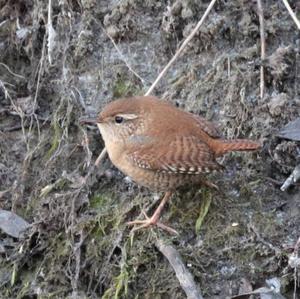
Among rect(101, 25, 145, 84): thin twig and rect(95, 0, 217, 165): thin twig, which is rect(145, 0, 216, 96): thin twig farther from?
rect(101, 25, 145, 84): thin twig

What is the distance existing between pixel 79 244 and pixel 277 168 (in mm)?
1263

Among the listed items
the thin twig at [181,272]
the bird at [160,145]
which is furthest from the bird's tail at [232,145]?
the thin twig at [181,272]

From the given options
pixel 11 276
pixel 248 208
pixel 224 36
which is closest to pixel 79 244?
pixel 11 276

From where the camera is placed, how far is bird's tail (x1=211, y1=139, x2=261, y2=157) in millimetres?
4215

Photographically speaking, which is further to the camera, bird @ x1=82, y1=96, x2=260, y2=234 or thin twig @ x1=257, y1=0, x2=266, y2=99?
thin twig @ x1=257, y1=0, x2=266, y2=99

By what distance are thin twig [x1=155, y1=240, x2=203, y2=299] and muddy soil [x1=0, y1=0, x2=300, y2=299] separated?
0.32 ft

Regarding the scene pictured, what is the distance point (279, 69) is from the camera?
488 centimetres

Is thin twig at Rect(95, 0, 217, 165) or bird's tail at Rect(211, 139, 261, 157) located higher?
thin twig at Rect(95, 0, 217, 165)

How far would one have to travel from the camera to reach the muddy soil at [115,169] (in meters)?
4.24

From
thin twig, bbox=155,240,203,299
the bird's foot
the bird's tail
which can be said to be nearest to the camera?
thin twig, bbox=155,240,203,299

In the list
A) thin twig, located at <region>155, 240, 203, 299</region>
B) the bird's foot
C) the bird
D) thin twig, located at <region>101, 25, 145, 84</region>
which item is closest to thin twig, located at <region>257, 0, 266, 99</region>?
the bird

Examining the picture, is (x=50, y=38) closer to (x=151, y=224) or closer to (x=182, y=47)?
(x=182, y=47)

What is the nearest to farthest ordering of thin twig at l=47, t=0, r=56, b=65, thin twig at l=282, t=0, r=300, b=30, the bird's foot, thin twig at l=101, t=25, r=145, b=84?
the bird's foot
thin twig at l=282, t=0, r=300, b=30
thin twig at l=101, t=25, r=145, b=84
thin twig at l=47, t=0, r=56, b=65

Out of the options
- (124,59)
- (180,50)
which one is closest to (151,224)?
(180,50)
